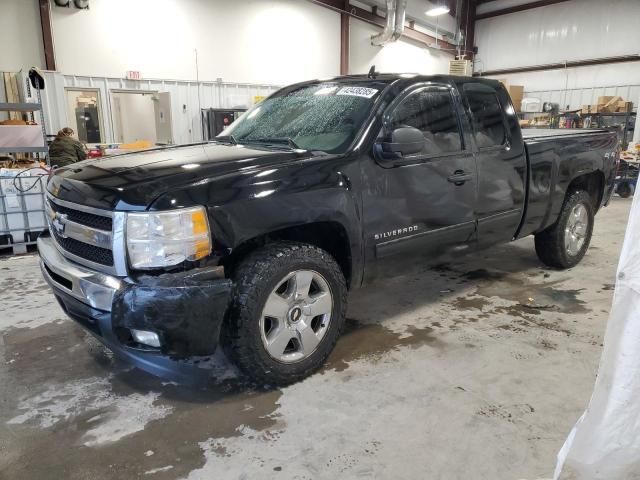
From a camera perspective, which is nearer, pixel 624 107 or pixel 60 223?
pixel 60 223

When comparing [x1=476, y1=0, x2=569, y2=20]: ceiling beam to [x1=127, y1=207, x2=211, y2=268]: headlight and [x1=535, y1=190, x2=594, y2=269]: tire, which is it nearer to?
[x1=535, y1=190, x2=594, y2=269]: tire

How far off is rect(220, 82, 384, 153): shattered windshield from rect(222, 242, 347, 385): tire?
0.74m

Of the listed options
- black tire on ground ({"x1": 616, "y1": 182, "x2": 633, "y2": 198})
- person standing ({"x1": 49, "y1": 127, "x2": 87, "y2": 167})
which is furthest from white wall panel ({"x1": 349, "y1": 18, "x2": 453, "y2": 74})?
person standing ({"x1": 49, "y1": 127, "x2": 87, "y2": 167})

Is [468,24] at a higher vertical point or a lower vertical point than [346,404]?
higher

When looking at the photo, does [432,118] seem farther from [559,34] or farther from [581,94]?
[559,34]

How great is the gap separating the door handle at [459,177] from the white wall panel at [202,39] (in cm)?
884

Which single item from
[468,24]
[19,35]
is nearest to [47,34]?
[19,35]

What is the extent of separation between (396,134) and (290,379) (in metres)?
1.54

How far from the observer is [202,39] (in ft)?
36.7

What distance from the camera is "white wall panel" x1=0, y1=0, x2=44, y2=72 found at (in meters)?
8.66

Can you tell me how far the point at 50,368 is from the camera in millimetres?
2975

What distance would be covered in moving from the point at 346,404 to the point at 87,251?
1551 millimetres

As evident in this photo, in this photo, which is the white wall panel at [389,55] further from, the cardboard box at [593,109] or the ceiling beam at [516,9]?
the cardboard box at [593,109]

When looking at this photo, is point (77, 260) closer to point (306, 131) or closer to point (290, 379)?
point (290, 379)
